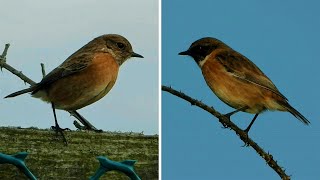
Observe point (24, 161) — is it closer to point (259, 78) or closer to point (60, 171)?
point (60, 171)

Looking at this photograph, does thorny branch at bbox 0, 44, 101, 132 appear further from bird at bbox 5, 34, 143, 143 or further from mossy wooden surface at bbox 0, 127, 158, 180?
mossy wooden surface at bbox 0, 127, 158, 180

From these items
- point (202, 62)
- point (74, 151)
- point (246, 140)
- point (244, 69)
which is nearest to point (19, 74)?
point (74, 151)

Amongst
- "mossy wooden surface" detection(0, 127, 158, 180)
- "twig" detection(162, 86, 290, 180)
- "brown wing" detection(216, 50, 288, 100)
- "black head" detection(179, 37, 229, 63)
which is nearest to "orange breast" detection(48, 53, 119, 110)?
"twig" detection(162, 86, 290, 180)

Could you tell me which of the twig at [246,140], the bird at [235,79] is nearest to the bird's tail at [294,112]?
the bird at [235,79]

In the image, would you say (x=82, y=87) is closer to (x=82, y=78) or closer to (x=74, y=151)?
(x=82, y=78)

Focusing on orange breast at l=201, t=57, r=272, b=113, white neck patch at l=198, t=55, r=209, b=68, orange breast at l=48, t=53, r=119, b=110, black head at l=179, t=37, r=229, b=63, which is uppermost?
black head at l=179, t=37, r=229, b=63

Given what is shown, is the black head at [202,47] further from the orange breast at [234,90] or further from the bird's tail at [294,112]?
the bird's tail at [294,112]
